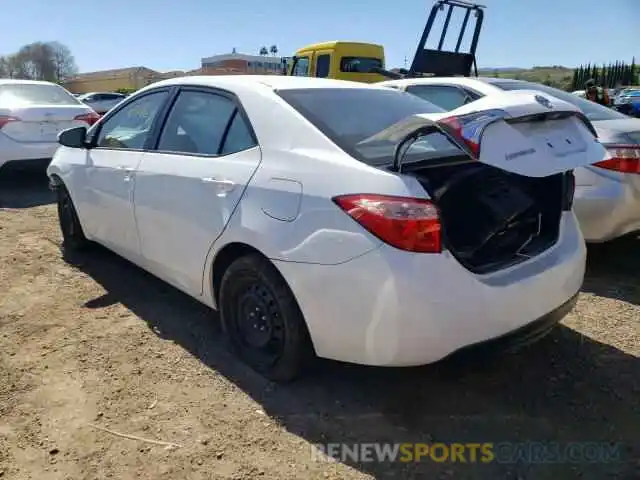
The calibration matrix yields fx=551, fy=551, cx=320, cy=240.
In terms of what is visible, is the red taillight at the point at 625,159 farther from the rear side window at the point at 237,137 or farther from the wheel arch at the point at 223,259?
the wheel arch at the point at 223,259

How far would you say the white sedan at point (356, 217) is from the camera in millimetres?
2189

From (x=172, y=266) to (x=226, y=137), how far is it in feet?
2.82

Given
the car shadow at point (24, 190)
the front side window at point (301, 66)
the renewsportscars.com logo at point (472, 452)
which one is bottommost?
the renewsportscars.com logo at point (472, 452)

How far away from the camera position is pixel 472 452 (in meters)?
2.31

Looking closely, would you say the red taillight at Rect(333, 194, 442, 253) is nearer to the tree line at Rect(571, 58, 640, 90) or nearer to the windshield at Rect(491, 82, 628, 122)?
the windshield at Rect(491, 82, 628, 122)

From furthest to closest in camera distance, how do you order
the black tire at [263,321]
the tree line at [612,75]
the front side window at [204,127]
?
the tree line at [612,75] → the front side window at [204,127] → the black tire at [263,321]

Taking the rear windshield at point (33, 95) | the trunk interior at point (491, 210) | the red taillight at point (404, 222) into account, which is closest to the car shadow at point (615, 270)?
the trunk interior at point (491, 210)

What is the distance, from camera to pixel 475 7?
368 inches

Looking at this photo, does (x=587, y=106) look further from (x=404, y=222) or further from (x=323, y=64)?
(x=323, y=64)

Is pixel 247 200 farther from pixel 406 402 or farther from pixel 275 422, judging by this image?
pixel 406 402

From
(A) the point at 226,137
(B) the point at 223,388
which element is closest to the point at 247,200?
(A) the point at 226,137

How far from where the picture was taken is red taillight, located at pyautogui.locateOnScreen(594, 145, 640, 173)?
4.07 metres

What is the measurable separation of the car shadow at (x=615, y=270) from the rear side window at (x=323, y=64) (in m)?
8.03

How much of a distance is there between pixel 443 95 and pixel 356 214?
380 centimetres
